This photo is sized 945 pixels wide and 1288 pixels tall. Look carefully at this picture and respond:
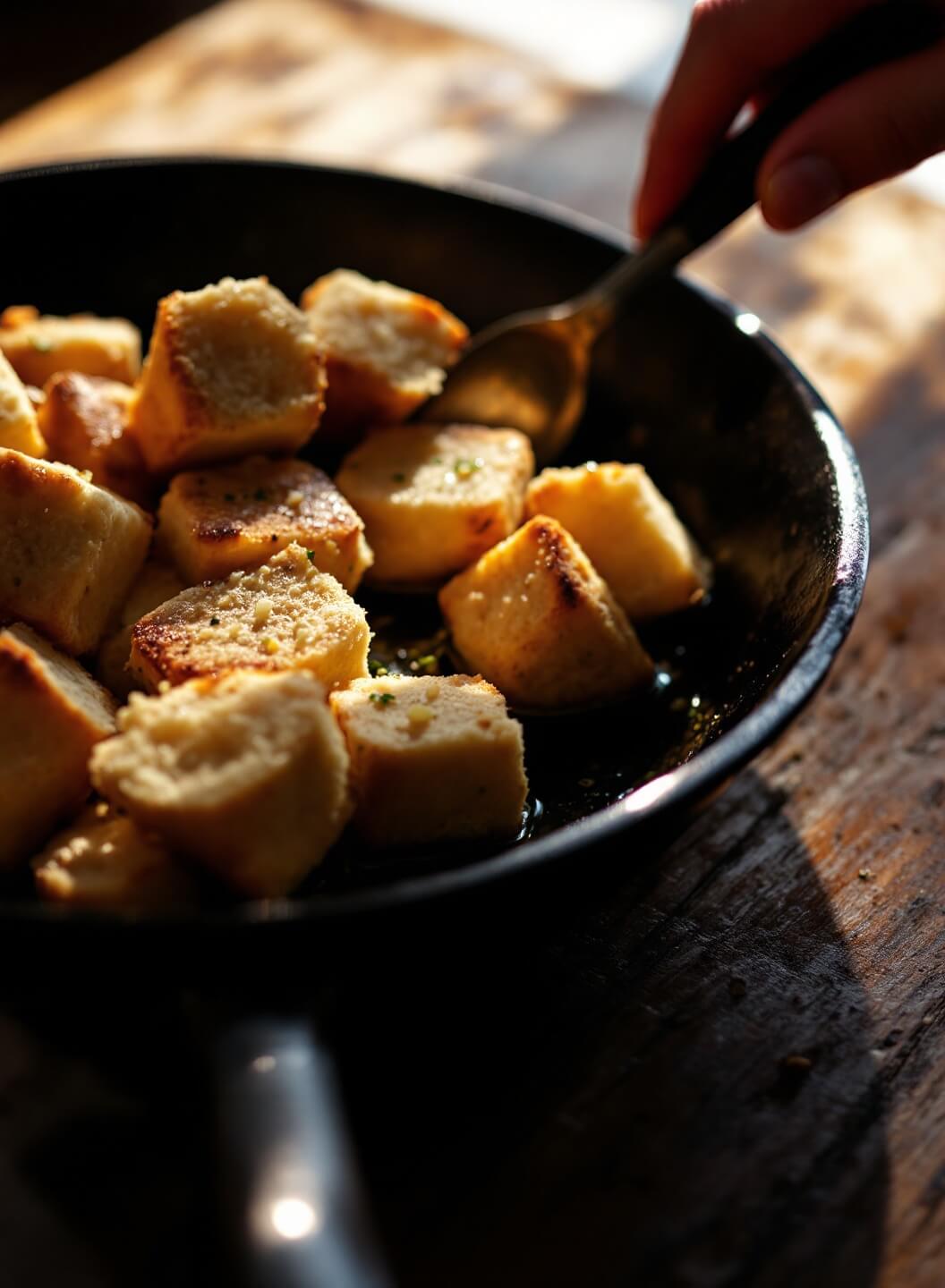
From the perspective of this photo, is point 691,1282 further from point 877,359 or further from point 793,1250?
point 877,359

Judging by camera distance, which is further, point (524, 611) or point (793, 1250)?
point (524, 611)

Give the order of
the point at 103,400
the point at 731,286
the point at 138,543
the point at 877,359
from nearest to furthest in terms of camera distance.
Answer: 1. the point at 138,543
2. the point at 103,400
3. the point at 877,359
4. the point at 731,286

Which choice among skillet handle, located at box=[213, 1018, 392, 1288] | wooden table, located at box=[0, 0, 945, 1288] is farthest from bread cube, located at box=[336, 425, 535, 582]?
skillet handle, located at box=[213, 1018, 392, 1288]

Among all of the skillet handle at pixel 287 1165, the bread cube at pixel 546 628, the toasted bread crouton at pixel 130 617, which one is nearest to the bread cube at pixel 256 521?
the toasted bread crouton at pixel 130 617

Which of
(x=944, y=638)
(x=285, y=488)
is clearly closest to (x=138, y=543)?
(x=285, y=488)

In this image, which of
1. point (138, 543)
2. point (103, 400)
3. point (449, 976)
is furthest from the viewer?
point (103, 400)

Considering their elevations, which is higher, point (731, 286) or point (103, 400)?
point (731, 286)
